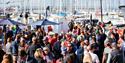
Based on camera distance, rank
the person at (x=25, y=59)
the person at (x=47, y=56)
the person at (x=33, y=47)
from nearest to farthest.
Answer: the person at (x=25, y=59) < the person at (x=47, y=56) < the person at (x=33, y=47)

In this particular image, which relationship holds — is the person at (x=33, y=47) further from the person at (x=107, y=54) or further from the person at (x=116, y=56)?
the person at (x=116, y=56)

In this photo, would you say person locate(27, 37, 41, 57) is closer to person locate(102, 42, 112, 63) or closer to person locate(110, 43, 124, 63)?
person locate(102, 42, 112, 63)

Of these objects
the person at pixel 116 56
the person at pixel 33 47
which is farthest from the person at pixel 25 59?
the person at pixel 116 56

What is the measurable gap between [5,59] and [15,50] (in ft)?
21.0

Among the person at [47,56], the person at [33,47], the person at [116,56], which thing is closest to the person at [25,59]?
the person at [47,56]

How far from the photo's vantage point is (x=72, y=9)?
93.0 meters

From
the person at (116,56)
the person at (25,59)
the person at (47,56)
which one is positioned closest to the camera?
the person at (25,59)

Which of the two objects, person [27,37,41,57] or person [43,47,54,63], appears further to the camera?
person [27,37,41,57]

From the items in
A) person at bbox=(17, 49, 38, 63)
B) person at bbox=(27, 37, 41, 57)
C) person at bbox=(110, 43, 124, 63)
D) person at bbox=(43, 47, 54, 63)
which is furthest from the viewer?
person at bbox=(27, 37, 41, 57)

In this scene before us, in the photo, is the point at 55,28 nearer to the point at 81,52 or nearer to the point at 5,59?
the point at 81,52

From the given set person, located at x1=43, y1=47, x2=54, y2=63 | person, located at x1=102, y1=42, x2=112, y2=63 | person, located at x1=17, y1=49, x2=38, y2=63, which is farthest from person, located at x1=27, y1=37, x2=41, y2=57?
person, located at x1=102, y1=42, x2=112, y2=63

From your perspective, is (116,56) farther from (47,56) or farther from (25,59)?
(25,59)

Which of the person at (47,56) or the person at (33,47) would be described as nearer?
the person at (47,56)

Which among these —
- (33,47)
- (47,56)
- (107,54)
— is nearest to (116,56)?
(107,54)
